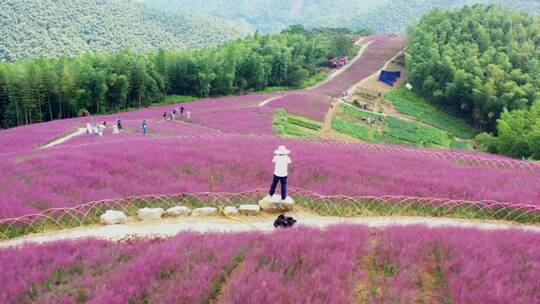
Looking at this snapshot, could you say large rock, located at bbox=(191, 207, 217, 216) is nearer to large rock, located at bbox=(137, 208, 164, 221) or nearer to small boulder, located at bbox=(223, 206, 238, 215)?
small boulder, located at bbox=(223, 206, 238, 215)

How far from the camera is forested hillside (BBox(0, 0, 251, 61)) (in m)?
126

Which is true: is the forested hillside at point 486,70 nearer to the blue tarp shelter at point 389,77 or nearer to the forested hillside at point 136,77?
the blue tarp shelter at point 389,77

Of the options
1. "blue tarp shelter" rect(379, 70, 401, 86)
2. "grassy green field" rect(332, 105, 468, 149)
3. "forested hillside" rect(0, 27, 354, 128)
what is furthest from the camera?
"blue tarp shelter" rect(379, 70, 401, 86)

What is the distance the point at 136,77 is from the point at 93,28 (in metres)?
99.2

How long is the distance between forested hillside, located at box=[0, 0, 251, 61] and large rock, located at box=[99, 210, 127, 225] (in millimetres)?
120674

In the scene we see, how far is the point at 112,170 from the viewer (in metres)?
17.9

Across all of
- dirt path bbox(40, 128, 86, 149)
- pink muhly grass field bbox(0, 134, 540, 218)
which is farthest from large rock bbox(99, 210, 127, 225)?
dirt path bbox(40, 128, 86, 149)

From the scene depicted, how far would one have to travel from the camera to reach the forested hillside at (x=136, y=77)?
Answer: 5941 centimetres

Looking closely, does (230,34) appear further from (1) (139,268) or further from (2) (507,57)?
(1) (139,268)

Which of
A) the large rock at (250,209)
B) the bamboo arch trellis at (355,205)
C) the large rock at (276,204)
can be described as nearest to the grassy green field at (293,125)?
the bamboo arch trellis at (355,205)

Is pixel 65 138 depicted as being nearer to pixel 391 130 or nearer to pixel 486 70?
pixel 391 130

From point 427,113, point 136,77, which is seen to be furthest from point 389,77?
point 136,77

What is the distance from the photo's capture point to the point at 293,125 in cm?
5062

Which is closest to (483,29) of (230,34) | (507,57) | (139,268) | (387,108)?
(507,57)
